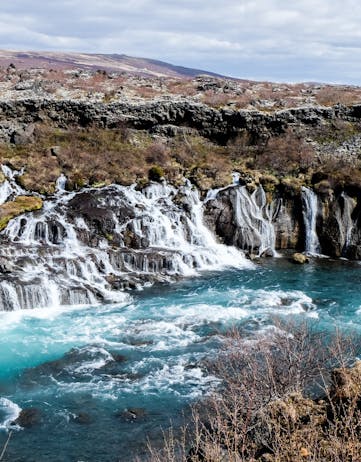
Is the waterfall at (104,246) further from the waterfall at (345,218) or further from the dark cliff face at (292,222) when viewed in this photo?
the waterfall at (345,218)

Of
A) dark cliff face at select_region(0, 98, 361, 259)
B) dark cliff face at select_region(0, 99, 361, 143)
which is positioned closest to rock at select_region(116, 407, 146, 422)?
dark cliff face at select_region(0, 98, 361, 259)

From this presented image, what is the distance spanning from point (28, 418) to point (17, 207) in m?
23.4

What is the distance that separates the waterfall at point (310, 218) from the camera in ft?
143

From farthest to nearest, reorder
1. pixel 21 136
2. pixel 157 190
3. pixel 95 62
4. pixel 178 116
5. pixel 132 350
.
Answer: pixel 95 62 < pixel 178 116 < pixel 21 136 < pixel 157 190 < pixel 132 350

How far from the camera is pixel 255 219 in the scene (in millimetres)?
43469

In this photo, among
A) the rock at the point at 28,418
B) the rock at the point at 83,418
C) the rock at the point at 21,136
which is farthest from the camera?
the rock at the point at 21,136

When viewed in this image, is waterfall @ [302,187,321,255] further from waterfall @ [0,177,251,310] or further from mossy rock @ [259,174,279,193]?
waterfall @ [0,177,251,310]

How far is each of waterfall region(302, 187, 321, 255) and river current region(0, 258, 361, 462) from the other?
5.31 m

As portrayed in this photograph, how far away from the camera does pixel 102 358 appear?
2403 cm

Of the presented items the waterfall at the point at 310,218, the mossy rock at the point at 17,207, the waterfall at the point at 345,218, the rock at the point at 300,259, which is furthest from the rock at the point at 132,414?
the waterfall at the point at 345,218

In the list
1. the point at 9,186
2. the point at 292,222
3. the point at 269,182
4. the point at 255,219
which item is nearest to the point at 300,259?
the point at 292,222

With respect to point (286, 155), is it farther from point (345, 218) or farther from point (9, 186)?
point (9, 186)

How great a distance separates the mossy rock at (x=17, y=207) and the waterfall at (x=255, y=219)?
15.8 meters

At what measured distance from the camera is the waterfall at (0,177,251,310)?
104 feet
